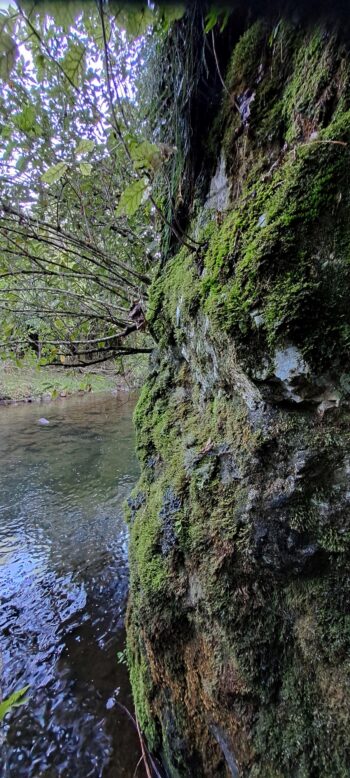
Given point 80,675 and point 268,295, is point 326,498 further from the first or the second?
point 80,675

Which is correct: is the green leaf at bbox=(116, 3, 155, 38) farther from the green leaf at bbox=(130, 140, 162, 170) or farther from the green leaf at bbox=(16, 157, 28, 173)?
the green leaf at bbox=(16, 157, 28, 173)

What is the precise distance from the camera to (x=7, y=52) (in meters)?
0.92

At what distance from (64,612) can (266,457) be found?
10.8ft

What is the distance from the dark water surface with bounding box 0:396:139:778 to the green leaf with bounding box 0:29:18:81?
11.6ft

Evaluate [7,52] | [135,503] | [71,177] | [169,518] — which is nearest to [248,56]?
[7,52]

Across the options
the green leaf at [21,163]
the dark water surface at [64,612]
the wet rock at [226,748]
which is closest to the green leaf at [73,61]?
the green leaf at [21,163]

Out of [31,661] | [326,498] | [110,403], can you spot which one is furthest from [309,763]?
[110,403]

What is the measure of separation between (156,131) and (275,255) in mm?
1508

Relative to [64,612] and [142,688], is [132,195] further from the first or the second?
[64,612]

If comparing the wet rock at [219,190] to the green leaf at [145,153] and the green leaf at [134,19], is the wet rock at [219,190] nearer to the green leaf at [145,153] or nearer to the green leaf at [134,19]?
the green leaf at [145,153]

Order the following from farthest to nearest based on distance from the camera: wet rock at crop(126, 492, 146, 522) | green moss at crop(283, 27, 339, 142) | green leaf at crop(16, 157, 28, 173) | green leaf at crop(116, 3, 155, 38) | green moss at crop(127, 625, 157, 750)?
wet rock at crop(126, 492, 146, 522) < green leaf at crop(16, 157, 28, 173) < green moss at crop(127, 625, 157, 750) < green moss at crop(283, 27, 339, 142) < green leaf at crop(116, 3, 155, 38)

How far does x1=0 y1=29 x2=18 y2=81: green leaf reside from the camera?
35.4 inches

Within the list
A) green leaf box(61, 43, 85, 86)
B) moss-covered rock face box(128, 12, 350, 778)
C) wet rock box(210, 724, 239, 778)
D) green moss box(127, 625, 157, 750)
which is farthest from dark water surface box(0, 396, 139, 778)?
green leaf box(61, 43, 85, 86)

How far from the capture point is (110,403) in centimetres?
1446
